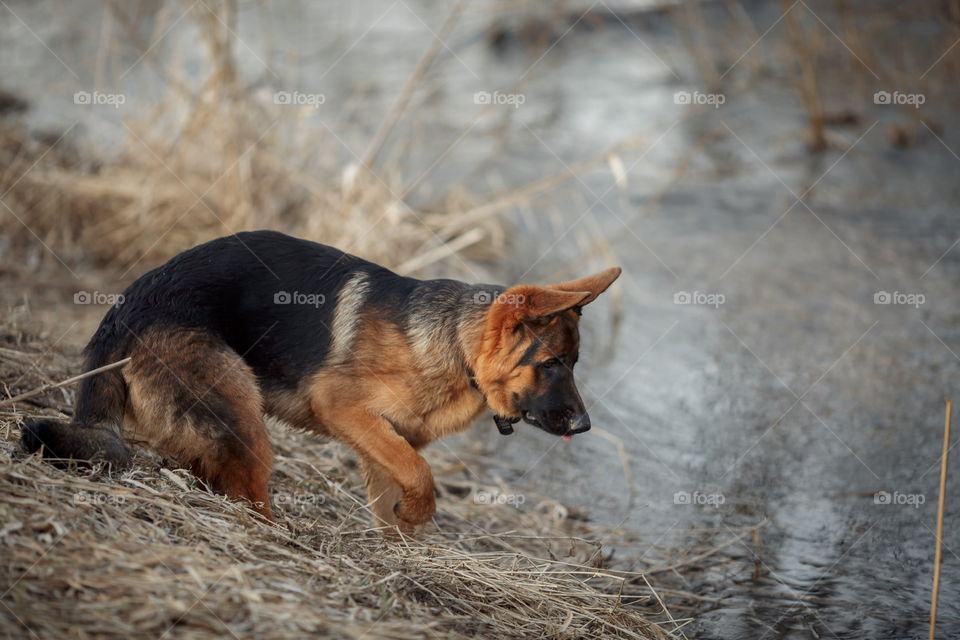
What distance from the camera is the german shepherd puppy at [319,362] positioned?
428 centimetres

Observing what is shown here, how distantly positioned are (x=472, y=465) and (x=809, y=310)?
4.02 m

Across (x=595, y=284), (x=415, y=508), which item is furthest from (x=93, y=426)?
(x=595, y=284)

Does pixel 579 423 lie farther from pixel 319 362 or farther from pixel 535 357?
pixel 319 362

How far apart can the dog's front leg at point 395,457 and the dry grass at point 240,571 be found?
16 cm

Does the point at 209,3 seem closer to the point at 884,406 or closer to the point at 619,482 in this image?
the point at 619,482

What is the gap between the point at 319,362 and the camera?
482 cm

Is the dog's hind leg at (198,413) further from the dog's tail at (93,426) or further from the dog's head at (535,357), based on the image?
the dog's head at (535,357)

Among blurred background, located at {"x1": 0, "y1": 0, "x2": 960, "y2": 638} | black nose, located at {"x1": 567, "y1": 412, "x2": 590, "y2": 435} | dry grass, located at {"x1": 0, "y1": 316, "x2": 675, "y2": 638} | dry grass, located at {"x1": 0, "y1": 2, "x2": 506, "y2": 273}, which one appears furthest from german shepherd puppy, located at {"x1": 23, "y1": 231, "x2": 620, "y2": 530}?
dry grass, located at {"x1": 0, "y1": 2, "x2": 506, "y2": 273}

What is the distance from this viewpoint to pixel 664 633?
4414mm

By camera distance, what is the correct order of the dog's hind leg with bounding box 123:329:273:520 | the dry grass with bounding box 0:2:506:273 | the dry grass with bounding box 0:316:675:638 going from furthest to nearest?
the dry grass with bounding box 0:2:506:273, the dog's hind leg with bounding box 123:329:273:520, the dry grass with bounding box 0:316:675:638

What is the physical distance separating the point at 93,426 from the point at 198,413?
1.52 ft

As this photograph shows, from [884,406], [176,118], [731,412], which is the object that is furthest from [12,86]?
[884,406]

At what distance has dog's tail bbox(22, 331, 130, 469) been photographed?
3.88 m

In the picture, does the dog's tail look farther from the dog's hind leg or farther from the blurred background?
the blurred background
